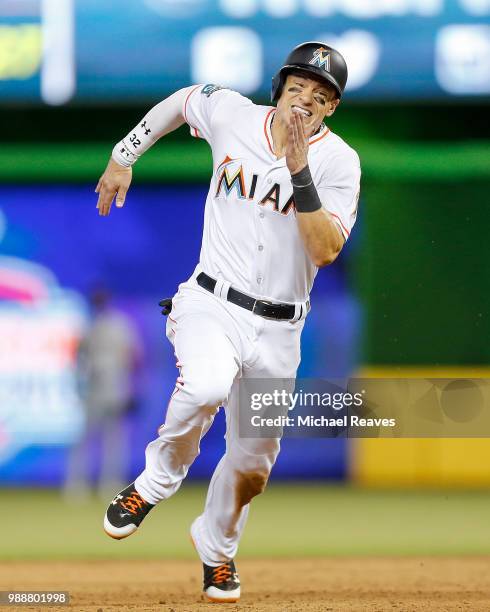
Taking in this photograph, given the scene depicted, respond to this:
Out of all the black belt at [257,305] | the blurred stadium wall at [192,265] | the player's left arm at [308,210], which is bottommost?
the black belt at [257,305]

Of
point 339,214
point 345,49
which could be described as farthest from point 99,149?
point 339,214

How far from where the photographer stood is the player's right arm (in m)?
5.92

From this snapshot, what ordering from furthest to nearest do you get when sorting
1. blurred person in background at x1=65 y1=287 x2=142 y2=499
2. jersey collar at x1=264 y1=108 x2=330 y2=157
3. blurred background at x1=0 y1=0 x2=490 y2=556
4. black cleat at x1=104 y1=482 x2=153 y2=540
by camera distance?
1. blurred background at x1=0 y1=0 x2=490 y2=556
2. blurred person in background at x1=65 y1=287 x2=142 y2=499
3. jersey collar at x1=264 y1=108 x2=330 y2=157
4. black cleat at x1=104 y1=482 x2=153 y2=540

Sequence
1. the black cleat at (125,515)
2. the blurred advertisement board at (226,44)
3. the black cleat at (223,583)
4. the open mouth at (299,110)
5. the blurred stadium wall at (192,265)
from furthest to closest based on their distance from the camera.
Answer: the blurred stadium wall at (192,265) → the blurred advertisement board at (226,44) → the black cleat at (223,583) → the open mouth at (299,110) → the black cleat at (125,515)

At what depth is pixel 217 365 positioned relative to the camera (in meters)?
5.34

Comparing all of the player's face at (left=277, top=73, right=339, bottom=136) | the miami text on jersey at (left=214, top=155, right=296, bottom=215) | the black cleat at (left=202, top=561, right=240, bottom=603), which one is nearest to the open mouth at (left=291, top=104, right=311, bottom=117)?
the player's face at (left=277, top=73, right=339, bottom=136)

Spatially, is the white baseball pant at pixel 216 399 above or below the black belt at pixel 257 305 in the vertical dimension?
below

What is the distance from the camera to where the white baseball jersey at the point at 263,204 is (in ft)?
18.4

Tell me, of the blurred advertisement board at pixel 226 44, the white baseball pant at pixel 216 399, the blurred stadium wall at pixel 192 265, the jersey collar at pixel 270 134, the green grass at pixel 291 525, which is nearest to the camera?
the white baseball pant at pixel 216 399

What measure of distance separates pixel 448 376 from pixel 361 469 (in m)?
1.32

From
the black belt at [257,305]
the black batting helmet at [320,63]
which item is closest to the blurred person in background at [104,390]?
the black belt at [257,305]

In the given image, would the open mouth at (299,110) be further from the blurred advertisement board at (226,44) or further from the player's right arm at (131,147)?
the blurred advertisement board at (226,44)

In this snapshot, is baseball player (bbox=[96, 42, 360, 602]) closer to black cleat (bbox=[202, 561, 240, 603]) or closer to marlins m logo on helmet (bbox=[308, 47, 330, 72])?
marlins m logo on helmet (bbox=[308, 47, 330, 72])

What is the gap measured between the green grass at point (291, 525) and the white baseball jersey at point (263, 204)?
3.82 metres
